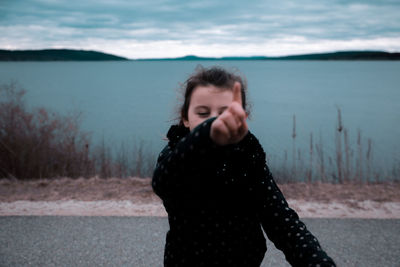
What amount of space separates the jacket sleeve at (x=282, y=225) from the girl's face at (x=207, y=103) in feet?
0.84

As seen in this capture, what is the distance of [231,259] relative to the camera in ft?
4.64

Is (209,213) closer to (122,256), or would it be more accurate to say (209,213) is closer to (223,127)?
(223,127)

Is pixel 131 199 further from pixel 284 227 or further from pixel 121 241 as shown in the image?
pixel 284 227

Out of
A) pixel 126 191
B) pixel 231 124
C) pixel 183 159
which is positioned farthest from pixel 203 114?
pixel 126 191

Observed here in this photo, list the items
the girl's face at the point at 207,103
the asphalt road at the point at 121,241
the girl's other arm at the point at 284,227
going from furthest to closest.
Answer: the asphalt road at the point at 121,241, the girl's face at the point at 207,103, the girl's other arm at the point at 284,227

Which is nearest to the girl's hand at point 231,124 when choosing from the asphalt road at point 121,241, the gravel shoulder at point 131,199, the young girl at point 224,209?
the young girl at point 224,209

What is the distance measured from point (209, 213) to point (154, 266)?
6.83 feet

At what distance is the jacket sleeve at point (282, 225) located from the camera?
1.27 metres

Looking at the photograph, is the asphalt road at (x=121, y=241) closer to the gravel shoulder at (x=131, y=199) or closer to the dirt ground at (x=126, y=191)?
the gravel shoulder at (x=131, y=199)

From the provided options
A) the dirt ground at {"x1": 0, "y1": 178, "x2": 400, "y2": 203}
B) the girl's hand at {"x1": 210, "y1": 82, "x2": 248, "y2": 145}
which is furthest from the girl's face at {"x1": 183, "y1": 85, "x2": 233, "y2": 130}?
the dirt ground at {"x1": 0, "y1": 178, "x2": 400, "y2": 203}

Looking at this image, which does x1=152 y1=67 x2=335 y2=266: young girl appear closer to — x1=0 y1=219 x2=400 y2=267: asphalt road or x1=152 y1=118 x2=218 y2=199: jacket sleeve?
x1=152 y1=118 x2=218 y2=199: jacket sleeve

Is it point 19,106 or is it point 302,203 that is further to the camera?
point 19,106

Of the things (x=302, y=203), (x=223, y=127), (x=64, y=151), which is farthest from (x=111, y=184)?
(x=223, y=127)

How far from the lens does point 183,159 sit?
1117mm
